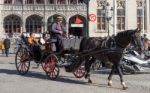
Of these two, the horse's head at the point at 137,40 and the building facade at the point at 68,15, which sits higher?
the building facade at the point at 68,15

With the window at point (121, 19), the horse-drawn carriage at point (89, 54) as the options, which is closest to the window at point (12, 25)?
the window at point (121, 19)

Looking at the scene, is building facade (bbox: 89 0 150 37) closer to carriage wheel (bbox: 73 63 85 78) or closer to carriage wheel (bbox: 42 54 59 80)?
carriage wheel (bbox: 73 63 85 78)

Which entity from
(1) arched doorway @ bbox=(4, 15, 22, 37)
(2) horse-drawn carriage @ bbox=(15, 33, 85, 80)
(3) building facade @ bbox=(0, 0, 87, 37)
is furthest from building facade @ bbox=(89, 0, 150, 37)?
(2) horse-drawn carriage @ bbox=(15, 33, 85, 80)

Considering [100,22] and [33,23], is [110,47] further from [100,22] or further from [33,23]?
[33,23]

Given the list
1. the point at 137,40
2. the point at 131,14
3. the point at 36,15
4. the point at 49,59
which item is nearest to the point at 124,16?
the point at 131,14

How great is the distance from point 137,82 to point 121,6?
57973mm

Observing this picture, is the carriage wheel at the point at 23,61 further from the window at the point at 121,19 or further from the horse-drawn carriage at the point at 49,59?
the window at the point at 121,19

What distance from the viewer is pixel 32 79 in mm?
17453

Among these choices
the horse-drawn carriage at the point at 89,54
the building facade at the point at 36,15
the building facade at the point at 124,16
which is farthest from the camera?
the building facade at the point at 36,15

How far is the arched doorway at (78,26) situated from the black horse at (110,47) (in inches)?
2239

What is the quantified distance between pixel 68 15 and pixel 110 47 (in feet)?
195

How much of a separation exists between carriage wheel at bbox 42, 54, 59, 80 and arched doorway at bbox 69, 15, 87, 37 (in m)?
56.1

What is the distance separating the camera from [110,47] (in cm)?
1566

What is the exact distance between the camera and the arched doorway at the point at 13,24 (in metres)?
75.3
